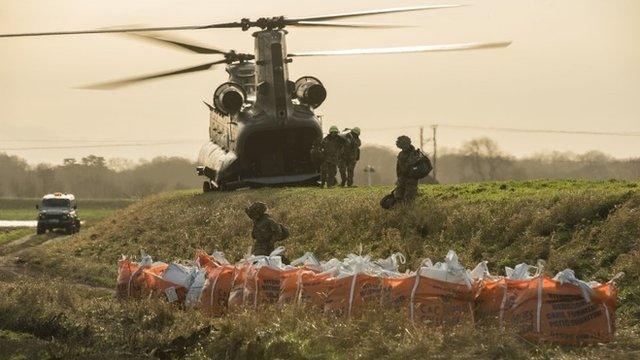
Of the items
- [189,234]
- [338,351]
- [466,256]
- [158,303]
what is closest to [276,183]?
[189,234]

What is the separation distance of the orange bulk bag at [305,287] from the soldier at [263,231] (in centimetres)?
325

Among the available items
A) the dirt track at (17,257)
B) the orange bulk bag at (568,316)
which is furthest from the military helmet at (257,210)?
the orange bulk bag at (568,316)

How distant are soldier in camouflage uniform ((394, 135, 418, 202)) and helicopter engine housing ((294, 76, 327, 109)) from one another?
40.8ft

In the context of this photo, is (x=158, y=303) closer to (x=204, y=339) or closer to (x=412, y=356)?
(x=204, y=339)

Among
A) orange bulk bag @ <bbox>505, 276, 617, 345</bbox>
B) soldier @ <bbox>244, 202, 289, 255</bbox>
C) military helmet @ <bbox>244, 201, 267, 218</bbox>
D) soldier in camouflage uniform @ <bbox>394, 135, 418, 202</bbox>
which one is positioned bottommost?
orange bulk bag @ <bbox>505, 276, 617, 345</bbox>

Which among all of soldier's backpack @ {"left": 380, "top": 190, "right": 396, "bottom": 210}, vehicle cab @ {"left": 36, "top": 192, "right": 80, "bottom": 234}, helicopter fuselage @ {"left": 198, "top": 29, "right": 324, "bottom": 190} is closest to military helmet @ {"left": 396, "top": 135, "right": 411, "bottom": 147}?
soldier's backpack @ {"left": 380, "top": 190, "right": 396, "bottom": 210}

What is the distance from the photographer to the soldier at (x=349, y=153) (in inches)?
1438

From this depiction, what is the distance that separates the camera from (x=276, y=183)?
125 ft

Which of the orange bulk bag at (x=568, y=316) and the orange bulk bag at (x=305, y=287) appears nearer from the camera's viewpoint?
the orange bulk bag at (x=568, y=316)

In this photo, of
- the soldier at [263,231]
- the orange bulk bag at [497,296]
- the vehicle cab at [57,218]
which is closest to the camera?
the orange bulk bag at [497,296]

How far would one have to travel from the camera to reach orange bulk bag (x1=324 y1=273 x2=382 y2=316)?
14742 millimetres

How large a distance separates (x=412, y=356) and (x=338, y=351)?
1.21 m

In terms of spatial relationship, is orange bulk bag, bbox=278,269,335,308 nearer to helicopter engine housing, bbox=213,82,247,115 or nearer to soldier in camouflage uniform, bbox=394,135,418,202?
soldier in camouflage uniform, bbox=394,135,418,202

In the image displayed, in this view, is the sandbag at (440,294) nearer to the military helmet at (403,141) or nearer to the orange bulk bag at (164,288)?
the orange bulk bag at (164,288)
